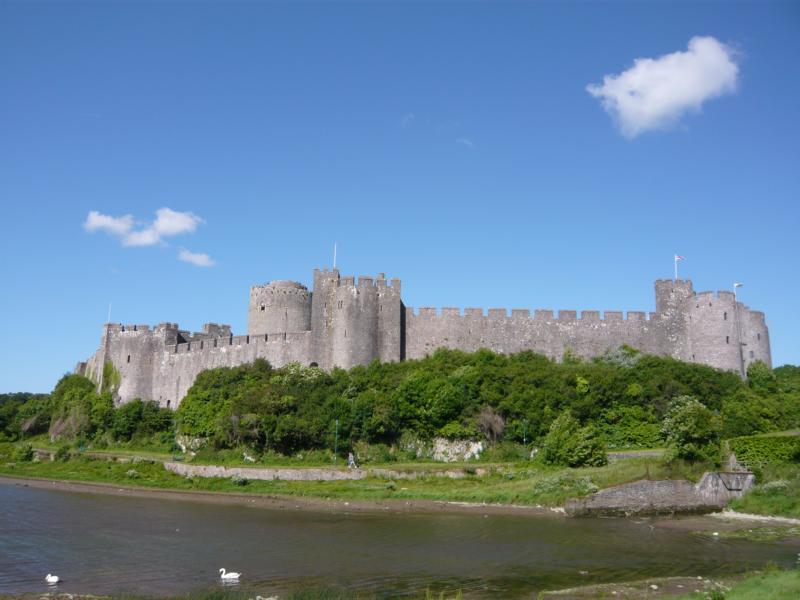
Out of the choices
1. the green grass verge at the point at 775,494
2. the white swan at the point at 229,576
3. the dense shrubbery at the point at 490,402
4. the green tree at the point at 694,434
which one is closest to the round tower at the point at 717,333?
the dense shrubbery at the point at 490,402

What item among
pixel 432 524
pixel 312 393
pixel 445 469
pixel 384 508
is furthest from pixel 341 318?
pixel 432 524

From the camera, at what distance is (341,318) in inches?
1180

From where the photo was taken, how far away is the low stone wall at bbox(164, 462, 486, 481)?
→ 23766mm

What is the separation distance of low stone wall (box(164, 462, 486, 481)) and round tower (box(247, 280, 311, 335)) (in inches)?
340

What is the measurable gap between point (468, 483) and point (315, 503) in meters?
4.72

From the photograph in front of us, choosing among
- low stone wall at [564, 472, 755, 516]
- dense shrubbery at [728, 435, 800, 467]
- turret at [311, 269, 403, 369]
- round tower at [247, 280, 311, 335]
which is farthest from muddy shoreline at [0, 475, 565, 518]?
round tower at [247, 280, 311, 335]

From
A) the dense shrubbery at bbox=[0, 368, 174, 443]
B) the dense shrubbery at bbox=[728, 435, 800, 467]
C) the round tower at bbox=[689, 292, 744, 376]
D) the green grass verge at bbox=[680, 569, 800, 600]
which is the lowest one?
the green grass verge at bbox=[680, 569, 800, 600]

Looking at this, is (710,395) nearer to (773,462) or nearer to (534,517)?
(773,462)

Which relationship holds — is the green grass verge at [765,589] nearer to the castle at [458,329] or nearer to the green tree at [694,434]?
the green tree at [694,434]

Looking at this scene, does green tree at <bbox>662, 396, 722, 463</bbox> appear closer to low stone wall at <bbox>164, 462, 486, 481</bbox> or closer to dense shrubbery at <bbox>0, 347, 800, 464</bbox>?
dense shrubbery at <bbox>0, 347, 800, 464</bbox>

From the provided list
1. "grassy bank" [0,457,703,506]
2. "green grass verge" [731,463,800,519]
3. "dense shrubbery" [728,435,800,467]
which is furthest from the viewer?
"dense shrubbery" [728,435,800,467]

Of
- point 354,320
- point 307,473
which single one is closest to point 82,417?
point 354,320

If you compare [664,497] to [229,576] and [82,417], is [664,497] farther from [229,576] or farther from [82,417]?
[82,417]

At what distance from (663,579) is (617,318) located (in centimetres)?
1994
